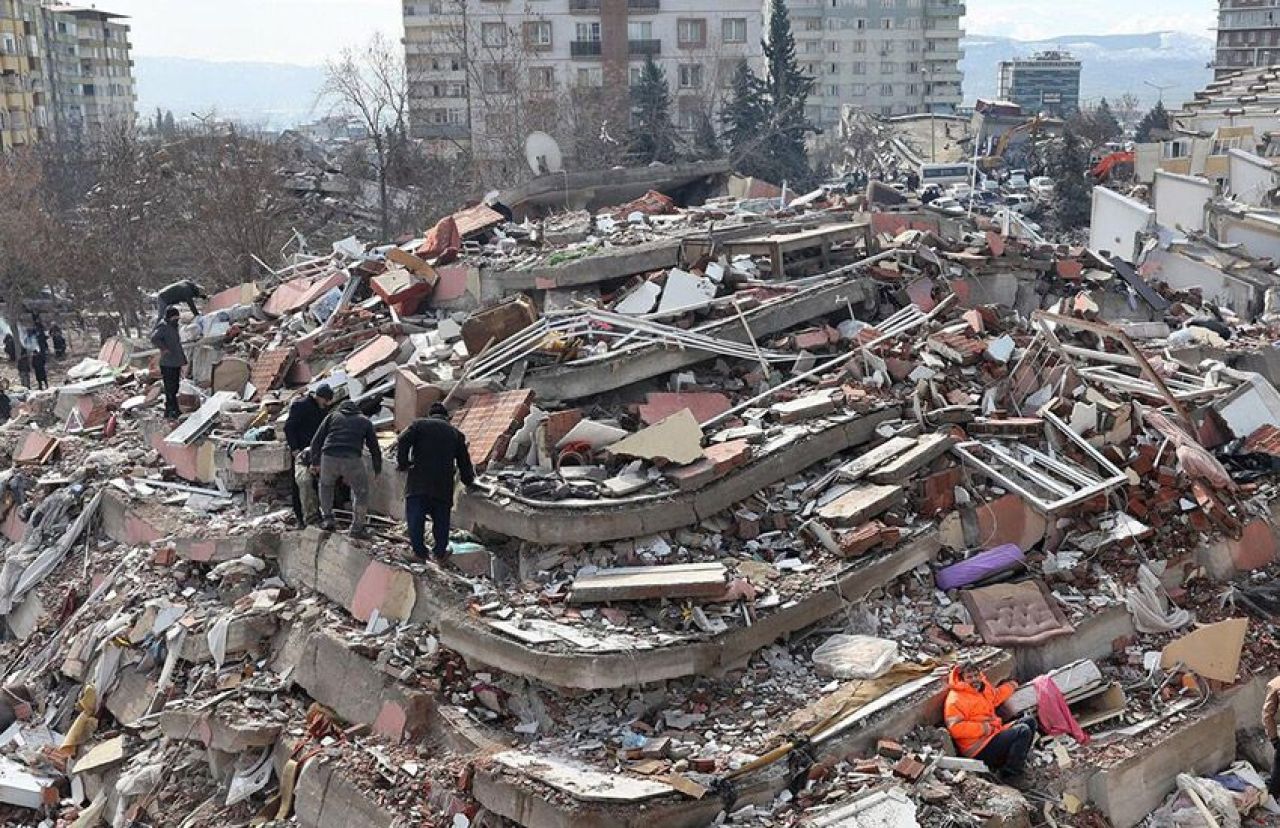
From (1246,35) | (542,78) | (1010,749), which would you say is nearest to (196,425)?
(1010,749)

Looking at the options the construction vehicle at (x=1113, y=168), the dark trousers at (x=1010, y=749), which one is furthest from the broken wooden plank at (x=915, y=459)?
the construction vehicle at (x=1113, y=168)

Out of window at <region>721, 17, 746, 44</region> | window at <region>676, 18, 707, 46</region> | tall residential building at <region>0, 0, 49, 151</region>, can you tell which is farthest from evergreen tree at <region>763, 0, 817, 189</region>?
tall residential building at <region>0, 0, 49, 151</region>

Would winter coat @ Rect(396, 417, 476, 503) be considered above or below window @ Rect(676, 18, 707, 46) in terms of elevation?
below

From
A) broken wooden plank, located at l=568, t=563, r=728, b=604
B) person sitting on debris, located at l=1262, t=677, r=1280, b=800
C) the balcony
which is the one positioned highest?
the balcony

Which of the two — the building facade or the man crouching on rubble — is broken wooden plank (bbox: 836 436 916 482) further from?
the building facade

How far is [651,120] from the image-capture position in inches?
1534

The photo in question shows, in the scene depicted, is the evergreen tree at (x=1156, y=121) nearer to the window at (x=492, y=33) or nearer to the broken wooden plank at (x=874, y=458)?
the window at (x=492, y=33)

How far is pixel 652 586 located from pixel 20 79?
5244cm

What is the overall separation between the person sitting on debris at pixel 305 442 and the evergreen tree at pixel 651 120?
24690 mm

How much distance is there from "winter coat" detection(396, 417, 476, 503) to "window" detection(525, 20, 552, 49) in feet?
125

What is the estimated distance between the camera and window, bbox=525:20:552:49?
44750 mm

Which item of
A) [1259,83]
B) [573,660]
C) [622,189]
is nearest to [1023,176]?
[1259,83]

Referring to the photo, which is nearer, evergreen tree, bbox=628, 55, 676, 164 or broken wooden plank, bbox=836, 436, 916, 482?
broken wooden plank, bbox=836, 436, 916, 482

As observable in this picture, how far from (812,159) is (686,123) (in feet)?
22.2
